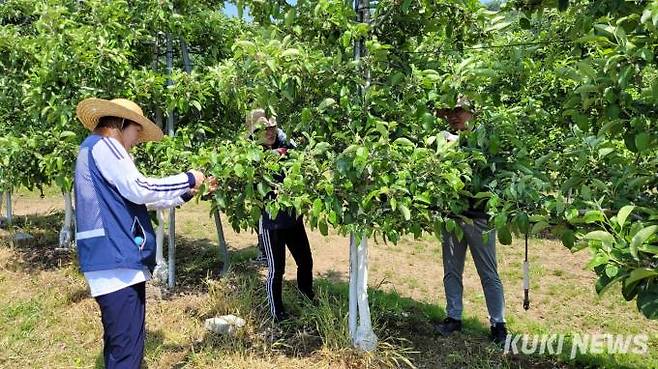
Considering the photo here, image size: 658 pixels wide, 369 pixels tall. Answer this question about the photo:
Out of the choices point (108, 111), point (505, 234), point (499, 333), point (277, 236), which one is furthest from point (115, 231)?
point (499, 333)

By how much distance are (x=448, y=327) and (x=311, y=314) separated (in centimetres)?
114

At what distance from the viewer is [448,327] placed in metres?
4.58

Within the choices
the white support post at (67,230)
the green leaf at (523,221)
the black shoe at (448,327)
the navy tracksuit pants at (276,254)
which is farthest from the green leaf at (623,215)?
→ the white support post at (67,230)

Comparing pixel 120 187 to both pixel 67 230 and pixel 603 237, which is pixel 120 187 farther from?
pixel 67 230

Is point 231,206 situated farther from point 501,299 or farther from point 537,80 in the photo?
point 537,80

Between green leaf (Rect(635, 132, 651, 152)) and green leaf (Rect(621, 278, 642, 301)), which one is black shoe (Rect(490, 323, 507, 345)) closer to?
green leaf (Rect(621, 278, 642, 301))

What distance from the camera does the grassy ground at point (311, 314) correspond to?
160 inches

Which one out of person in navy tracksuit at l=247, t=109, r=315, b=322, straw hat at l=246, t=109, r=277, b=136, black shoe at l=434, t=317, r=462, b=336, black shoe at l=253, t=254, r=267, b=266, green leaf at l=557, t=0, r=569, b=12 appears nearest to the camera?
green leaf at l=557, t=0, r=569, b=12

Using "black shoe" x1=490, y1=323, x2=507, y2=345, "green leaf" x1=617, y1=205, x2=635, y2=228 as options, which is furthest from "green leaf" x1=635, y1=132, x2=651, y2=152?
"black shoe" x1=490, y1=323, x2=507, y2=345

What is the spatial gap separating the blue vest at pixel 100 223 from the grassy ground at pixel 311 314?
50.2 inches

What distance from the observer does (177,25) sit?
545 cm

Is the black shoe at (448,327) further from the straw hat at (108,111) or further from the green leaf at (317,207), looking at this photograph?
the straw hat at (108,111)

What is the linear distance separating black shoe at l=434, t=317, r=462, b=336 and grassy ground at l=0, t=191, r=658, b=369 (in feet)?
0.29

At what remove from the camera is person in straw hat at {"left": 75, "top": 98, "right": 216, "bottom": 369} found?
10.0 ft
